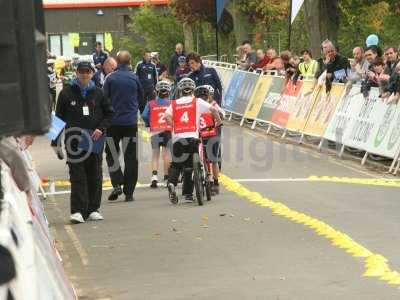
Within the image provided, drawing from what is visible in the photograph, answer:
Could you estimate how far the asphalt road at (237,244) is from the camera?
24.5ft

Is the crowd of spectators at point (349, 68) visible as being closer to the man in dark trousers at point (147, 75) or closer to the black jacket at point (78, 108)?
the man in dark trousers at point (147, 75)

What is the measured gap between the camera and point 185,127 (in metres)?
12.6

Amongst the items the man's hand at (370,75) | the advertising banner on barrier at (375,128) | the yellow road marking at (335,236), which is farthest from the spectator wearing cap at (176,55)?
the yellow road marking at (335,236)

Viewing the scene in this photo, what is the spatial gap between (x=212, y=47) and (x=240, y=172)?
1531 inches

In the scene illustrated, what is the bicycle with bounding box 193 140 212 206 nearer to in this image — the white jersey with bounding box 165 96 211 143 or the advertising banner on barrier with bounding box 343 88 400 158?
the white jersey with bounding box 165 96 211 143

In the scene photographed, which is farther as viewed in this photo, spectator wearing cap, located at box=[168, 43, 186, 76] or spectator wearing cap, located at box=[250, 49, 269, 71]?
spectator wearing cap, located at box=[168, 43, 186, 76]

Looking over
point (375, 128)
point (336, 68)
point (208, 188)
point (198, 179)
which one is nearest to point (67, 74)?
point (336, 68)

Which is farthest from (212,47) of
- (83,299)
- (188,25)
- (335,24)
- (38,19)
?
(38,19)

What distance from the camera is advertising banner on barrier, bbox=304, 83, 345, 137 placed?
60.5ft

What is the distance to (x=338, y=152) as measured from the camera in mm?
18078

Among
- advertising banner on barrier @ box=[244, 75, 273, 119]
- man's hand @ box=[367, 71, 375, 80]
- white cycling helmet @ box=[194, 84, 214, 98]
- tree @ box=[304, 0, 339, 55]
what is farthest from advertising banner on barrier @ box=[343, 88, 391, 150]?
tree @ box=[304, 0, 339, 55]

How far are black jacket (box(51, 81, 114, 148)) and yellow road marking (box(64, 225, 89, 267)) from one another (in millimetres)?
1203

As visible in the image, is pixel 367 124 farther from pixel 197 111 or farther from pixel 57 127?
pixel 57 127

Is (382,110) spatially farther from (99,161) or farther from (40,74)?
(40,74)
